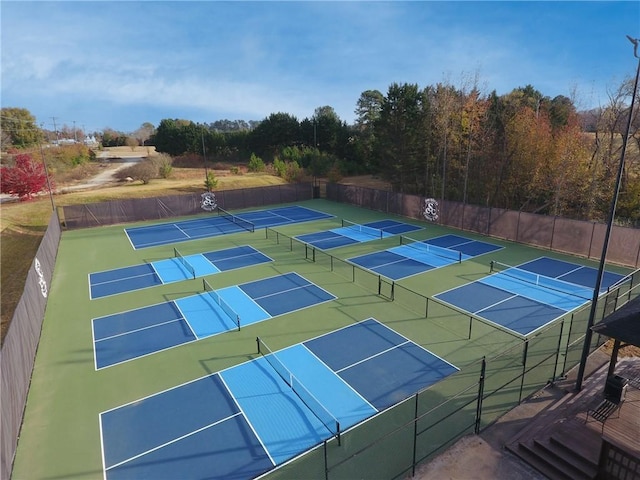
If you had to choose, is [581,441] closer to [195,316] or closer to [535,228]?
[195,316]

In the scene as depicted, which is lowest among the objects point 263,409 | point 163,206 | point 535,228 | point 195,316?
point 263,409

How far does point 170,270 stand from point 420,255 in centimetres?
1411

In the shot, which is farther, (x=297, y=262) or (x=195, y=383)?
(x=297, y=262)

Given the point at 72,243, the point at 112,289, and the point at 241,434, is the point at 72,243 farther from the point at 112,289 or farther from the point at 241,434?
the point at 241,434

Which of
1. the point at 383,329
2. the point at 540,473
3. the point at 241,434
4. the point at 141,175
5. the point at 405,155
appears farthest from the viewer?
the point at 141,175

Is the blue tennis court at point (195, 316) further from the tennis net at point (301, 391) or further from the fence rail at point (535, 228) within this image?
the fence rail at point (535, 228)

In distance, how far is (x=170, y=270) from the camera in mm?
20875

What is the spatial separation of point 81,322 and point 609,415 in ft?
56.9

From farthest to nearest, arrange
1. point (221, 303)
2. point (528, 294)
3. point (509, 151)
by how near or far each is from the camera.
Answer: point (509, 151), point (528, 294), point (221, 303)

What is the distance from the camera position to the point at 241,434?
9461 millimetres

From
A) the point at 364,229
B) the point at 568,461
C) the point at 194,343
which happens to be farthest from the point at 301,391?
the point at 364,229

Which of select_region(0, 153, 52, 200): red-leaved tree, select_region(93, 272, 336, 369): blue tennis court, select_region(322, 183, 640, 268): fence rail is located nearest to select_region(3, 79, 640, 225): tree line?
select_region(322, 183, 640, 268): fence rail

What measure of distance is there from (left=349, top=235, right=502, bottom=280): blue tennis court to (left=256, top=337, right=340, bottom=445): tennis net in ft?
28.1

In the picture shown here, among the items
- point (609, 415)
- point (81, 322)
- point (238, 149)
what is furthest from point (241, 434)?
point (238, 149)
